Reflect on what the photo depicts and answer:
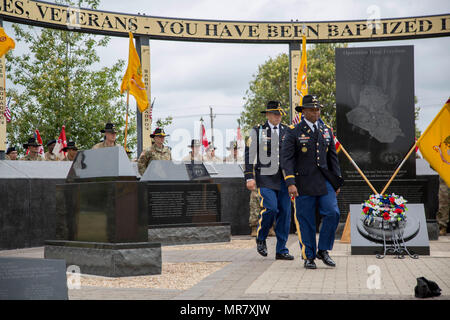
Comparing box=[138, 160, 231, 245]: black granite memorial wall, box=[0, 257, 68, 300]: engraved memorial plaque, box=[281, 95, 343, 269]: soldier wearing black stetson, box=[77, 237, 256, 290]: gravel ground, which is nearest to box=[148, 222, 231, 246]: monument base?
box=[138, 160, 231, 245]: black granite memorial wall

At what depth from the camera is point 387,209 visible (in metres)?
9.14

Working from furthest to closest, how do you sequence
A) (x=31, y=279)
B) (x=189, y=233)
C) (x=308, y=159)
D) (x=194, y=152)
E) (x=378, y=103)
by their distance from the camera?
(x=194, y=152)
(x=378, y=103)
(x=189, y=233)
(x=308, y=159)
(x=31, y=279)

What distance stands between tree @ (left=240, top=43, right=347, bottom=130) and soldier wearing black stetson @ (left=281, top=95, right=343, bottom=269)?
3568 centimetres

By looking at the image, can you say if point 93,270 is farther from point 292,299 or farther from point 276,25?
point 276,25

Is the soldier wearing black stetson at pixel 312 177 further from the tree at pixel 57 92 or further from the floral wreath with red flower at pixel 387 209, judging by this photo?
the tree at pixel 57 92

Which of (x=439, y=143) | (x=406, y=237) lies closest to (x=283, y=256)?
(x=406, y=237)

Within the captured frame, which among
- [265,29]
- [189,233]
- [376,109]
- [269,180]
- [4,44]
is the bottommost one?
[189,233]

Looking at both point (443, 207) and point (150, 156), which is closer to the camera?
point (150, 156)

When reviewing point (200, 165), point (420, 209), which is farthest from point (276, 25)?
point (420, 209)

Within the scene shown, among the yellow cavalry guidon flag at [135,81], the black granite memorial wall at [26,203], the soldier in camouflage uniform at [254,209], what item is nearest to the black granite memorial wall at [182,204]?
the soldier in camouflage uniform at [254,209]

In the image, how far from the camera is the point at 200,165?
44.2 feet

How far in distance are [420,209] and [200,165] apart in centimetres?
531

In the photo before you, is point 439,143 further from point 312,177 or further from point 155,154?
point 155,154

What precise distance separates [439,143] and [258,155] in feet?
8.72
